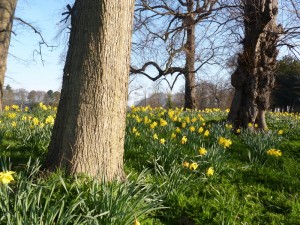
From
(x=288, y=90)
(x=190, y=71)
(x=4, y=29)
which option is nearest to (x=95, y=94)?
(x=4, y=29)

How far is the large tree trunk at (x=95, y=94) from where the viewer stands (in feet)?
10.1

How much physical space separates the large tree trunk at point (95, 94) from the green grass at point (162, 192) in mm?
235

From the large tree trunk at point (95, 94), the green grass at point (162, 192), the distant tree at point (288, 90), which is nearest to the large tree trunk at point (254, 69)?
the green grass at point (162, 192)

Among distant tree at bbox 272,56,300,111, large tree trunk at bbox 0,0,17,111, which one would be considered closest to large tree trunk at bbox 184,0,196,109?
large tree trunk at bbox 0,0,17,111

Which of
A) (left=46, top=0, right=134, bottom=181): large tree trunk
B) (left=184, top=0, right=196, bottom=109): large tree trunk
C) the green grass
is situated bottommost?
the green grass

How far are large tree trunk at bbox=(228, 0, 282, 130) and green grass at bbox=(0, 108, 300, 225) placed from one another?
2074 millimetres

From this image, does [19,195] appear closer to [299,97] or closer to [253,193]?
[253,193]

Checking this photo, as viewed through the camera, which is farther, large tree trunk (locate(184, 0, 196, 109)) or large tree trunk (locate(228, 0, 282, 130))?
large tree trunk (locate(184, 0, 196, 109))

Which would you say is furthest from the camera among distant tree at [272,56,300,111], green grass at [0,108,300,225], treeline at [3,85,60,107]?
distant tree at [272,56,300,111]

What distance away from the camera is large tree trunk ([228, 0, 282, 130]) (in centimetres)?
693

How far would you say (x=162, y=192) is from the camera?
311cm

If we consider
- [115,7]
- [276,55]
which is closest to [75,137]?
[115,7]

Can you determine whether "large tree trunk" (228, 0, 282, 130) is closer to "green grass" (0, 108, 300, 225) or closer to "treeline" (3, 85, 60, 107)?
"green grass" (0, 108, 300, 225)

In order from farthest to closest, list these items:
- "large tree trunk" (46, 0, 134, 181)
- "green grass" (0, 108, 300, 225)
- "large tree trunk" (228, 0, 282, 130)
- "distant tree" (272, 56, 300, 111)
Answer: "distant tree" (272, 56, 300, 111), "large tree trunk" (228, 0, 282, 130), "large tree trunk" (46, 0, 134, 181), "green grass" (0, 108, 300, 225)
